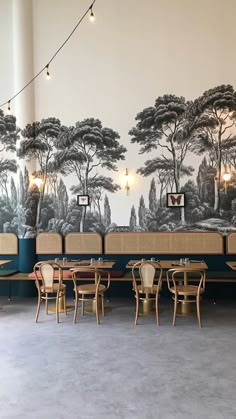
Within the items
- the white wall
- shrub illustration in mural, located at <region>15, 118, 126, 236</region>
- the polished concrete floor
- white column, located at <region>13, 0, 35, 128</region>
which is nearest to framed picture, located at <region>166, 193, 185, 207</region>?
the white wall

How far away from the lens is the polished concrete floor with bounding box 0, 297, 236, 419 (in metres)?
3.40

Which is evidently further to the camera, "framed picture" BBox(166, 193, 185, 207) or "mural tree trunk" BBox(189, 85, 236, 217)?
"framed picture" BBox(166, 193, 185, 207)

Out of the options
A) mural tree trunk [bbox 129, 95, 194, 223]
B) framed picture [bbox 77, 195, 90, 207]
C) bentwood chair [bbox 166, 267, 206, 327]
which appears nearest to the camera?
bentwood chair [bbox 166, 267, 206, 327]

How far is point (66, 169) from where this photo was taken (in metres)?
8.33

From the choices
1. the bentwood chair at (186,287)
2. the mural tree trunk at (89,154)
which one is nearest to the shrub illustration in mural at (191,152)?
the mural tree trunk at (89,154)

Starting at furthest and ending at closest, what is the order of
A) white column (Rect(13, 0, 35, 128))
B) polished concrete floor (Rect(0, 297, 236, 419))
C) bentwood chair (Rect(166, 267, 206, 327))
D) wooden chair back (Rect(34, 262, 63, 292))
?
white column (Rect(13, 0, 35, 128)), wooden chair back (Rect(34, 262, 63, 292)), bentwood chair (Rect(166, 267, 206, 327)), polished concrete floor (Rect(0, 297, 236, 419))

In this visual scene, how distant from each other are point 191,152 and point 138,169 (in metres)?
1.15

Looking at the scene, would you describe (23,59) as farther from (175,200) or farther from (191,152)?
(175,200)

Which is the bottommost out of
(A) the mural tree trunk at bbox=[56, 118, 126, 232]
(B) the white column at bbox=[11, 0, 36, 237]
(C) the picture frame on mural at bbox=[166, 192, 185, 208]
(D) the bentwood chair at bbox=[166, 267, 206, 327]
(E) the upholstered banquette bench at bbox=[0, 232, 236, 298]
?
(D) the bentwood chair at bbox=[166, 267, 206, 327]

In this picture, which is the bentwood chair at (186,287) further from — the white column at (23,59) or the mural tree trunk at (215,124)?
the white column at (23,59)

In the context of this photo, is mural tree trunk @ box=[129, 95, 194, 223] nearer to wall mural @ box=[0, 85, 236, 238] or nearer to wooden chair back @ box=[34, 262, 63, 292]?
wall mural @ box=[0, 85, 236, 238]

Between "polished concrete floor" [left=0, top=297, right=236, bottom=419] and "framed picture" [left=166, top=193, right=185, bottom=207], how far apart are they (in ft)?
7.80

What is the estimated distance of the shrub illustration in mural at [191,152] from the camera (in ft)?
25.7

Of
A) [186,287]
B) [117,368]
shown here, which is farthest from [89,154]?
[117,368]
